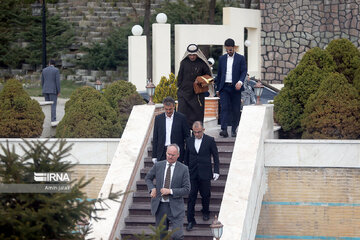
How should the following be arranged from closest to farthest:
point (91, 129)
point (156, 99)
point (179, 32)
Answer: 1. point (91, 129)
2. point (156, 99)
3. point (179, 32)

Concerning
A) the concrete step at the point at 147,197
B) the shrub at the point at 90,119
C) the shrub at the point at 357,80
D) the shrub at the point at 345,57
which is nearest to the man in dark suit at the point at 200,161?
the concrete step at the point at 147,197

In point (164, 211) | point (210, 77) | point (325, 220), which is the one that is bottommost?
point (325, 220)

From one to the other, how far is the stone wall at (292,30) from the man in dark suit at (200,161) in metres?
17.1

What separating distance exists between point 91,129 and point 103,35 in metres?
22.6

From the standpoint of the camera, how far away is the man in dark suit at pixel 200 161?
11.2 metres

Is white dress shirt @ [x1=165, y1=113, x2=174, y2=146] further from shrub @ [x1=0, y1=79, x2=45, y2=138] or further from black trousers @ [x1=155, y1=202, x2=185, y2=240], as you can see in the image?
shrub @ [x1=0, y1=79, x2=45, y2=138]

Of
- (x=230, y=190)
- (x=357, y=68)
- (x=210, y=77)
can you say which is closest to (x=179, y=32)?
(x=357, y=68)

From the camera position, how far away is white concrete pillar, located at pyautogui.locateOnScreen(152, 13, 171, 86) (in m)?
24.5

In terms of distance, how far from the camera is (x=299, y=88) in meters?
15.3

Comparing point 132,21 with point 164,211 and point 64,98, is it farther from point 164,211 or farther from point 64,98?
point 164,211

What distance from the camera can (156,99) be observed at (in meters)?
18.3

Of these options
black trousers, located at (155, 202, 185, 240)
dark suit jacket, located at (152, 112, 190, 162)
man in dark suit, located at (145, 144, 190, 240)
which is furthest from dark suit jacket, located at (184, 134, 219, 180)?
black trousers, located at (155, 202, 185, 240)

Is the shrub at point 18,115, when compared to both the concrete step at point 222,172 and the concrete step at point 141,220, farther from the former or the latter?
the concrete step at point 141,220

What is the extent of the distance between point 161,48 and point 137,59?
0.82 metres
